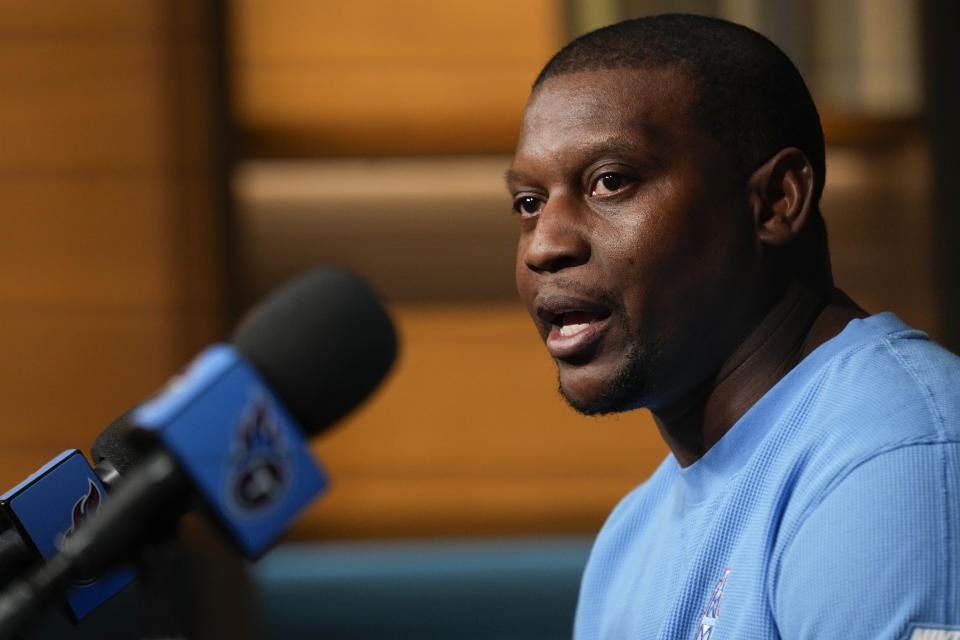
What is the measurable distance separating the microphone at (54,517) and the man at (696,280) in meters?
0.47

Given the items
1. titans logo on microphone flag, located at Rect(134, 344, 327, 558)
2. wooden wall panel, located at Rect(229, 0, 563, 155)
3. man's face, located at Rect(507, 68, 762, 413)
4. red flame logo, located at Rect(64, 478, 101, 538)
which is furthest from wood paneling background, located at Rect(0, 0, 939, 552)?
titans logo on microphone flag, located at Rect(134, 344, 327, 558)

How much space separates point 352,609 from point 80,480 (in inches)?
110

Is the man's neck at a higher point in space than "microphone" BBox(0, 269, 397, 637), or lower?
lower

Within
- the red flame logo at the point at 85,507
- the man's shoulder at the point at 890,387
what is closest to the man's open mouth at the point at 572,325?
the man's shoulder at the point at 890,387

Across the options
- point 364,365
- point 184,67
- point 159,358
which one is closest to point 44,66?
point 184,67

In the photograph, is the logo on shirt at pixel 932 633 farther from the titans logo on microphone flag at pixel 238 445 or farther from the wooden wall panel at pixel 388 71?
the wooden wall panel at pixel 388 71

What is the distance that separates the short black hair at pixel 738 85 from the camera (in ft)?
3.66

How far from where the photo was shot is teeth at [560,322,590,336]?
3.70 ft

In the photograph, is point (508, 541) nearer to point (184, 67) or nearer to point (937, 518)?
point (184, 67)

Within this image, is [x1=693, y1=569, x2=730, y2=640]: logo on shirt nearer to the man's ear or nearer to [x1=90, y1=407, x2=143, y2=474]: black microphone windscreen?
the man's ear

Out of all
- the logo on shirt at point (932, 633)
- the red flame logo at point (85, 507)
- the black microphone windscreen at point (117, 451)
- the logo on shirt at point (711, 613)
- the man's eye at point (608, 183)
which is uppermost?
the man's eye at point (608, 183)

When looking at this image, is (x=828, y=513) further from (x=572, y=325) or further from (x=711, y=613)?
(x=572, y=325)

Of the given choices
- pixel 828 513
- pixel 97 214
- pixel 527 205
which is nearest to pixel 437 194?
pixel 97 214

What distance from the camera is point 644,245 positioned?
1096mm
